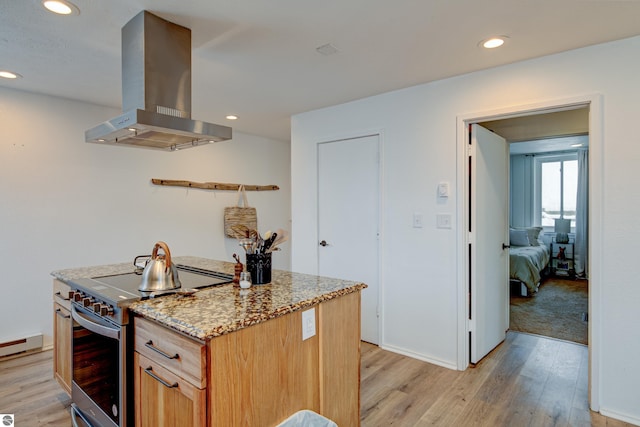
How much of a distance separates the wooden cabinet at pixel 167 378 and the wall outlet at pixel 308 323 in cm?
50

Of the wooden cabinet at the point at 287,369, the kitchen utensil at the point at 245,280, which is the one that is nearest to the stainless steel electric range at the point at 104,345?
the kitchen utensil at the point at 245,280

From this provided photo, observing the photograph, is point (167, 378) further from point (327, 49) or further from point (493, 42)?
point (493, 42)

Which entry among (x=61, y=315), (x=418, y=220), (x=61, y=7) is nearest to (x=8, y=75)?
(x=61, y=7)

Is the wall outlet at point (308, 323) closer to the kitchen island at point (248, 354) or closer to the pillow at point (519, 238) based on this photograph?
the kitchen island at point (248, 354)

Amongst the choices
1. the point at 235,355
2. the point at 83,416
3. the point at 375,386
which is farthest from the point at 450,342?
the point at 83,416

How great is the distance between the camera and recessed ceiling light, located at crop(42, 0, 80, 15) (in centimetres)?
176

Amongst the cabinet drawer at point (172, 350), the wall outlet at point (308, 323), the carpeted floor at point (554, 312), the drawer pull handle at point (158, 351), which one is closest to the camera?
the cabinet drawer at point (172, 350)

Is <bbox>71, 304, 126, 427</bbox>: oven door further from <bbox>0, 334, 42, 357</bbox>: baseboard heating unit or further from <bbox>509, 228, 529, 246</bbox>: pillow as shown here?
<bbox>509, 228, 529, 246</bbox>: pillow

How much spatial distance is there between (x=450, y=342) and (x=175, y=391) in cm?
227

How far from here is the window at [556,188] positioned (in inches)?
277

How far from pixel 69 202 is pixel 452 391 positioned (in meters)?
3.80

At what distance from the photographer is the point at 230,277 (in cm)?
217

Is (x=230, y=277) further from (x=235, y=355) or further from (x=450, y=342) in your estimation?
(x=450, y=342)

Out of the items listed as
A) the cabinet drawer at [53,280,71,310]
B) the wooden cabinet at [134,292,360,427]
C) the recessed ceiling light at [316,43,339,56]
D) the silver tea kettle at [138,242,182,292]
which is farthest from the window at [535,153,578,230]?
the cabinet drawer at [53,280,71,310]
